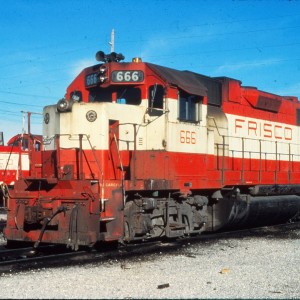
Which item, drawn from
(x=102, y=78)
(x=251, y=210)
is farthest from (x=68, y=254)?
(x=251, y=210)

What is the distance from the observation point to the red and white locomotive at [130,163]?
814 cm

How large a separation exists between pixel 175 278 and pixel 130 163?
111 inches

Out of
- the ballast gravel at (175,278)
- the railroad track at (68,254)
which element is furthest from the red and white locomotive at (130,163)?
the ballast gravel at (175,278)

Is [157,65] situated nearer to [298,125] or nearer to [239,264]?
[239,264]

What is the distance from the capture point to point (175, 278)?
6422 millimetres

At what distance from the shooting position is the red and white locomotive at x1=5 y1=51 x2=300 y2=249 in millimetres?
8141

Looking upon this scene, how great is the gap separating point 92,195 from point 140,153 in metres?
1.33

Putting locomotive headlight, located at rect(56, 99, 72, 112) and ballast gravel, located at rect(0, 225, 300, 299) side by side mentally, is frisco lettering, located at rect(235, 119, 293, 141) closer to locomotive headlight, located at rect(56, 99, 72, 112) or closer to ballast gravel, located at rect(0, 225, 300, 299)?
ballast gravel, located at rect(0, 225, 300, 299)

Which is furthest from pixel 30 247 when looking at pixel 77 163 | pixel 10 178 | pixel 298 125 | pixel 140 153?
pixel 10 178

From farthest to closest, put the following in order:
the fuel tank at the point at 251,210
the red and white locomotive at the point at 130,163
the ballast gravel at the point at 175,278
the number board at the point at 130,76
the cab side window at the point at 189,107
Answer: the fuel tank at the point at 251,210 < the cab side window at the point at 189,107 < the number board at the point at 130,76 < the red and white locomotive at the point at 130,163 < the ballast gravel at the point at 175,278

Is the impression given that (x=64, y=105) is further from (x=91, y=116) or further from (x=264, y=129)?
(x=264, y=129)

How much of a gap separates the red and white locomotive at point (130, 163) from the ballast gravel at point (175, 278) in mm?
914

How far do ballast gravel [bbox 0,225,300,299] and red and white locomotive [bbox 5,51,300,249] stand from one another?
914mm

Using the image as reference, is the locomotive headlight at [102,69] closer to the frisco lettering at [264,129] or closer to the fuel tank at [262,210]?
the frisco lettering at [264,129]
